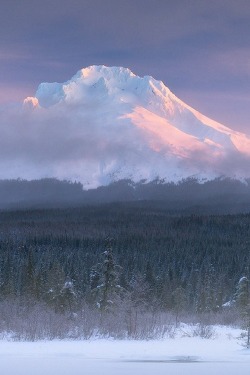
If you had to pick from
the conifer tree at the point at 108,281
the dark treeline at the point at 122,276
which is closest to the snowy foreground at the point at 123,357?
the dark treeline at the point at 122,276

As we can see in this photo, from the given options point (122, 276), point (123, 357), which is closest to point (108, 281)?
point (122, 276)

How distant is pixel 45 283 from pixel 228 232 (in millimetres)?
138671

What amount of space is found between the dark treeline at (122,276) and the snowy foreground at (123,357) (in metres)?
2.74

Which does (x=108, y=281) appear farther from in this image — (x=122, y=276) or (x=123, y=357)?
(x=123, y=357)

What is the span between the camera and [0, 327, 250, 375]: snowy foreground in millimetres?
18578

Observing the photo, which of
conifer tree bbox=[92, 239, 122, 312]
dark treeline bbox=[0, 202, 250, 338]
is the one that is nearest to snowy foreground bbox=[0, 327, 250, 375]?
dark treeline bbox=[0, 202, 250, 338]

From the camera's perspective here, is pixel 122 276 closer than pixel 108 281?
No

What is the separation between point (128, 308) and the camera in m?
29.7

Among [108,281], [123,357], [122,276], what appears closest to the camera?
[123,357]

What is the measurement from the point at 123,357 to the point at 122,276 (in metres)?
45.4

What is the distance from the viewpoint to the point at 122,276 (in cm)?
6638

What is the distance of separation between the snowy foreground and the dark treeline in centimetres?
274

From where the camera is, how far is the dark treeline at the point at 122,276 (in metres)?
35.0

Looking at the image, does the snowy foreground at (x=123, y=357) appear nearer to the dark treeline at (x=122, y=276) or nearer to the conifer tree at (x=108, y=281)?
the dark treeline at (x=122, y=276)
